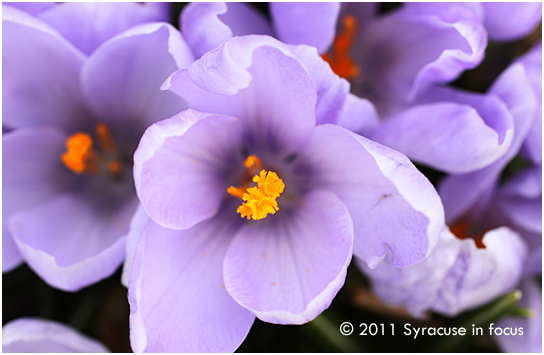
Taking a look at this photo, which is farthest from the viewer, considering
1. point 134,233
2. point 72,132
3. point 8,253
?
point 72,132

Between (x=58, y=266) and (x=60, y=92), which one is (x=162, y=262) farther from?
(x=60, y=92)

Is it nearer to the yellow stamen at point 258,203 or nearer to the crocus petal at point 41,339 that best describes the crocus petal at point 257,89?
the yellow stamen at point 258,203

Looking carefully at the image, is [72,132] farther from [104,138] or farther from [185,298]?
[185,298]

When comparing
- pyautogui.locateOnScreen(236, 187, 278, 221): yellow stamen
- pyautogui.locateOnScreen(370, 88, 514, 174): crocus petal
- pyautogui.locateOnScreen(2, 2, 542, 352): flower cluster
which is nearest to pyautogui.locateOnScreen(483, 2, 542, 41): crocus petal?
pyautogui.locateOnScreen(2, 2, 542, 352): flower cluster

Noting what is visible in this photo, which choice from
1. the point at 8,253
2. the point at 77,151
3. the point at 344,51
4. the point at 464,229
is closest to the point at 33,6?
the point at 77,151

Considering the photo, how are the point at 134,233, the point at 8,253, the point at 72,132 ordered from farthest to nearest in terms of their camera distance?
the point at 72,132, the point at 8,253, the point at 134,233

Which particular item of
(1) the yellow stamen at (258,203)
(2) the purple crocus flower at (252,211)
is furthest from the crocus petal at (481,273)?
(1) the yellow stamen at (258,203)

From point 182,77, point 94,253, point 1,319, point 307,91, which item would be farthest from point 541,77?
point 1,319
